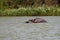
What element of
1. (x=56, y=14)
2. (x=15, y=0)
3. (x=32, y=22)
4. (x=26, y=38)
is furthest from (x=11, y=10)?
(x=26, y=38)

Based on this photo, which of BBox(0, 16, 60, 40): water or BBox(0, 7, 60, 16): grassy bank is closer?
BBox(0, 16, 60, 40): water

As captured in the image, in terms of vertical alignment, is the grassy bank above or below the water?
below

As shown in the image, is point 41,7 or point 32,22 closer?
point 32,22

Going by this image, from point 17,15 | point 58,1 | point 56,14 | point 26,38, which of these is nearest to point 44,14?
point 56,14

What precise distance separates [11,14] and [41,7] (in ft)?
6.38

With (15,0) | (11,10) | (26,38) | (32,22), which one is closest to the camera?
(26,38)

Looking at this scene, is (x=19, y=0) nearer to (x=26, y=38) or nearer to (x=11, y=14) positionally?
(x=11, y=14)

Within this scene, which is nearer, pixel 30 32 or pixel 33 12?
pixel 30 32

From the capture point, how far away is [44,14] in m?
11.7

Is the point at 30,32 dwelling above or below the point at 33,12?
above

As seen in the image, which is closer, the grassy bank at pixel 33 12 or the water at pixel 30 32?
the water at pixel 30 32

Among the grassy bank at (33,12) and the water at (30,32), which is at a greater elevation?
the water at (30,32)

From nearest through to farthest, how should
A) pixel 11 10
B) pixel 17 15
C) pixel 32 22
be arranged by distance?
pixel 32 22 < pixel 17 15 < pixel 11 10

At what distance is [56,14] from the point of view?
11656 mm
